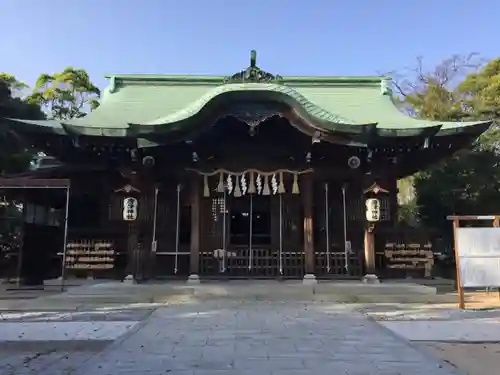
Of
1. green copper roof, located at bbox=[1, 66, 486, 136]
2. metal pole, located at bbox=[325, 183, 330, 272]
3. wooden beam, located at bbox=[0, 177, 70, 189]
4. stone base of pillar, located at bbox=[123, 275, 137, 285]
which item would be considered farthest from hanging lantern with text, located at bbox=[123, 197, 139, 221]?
metal pole, located at bbox=[325, 183, 330, 272]

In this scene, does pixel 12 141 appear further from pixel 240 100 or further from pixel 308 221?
pixel 308 221

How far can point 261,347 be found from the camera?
553cm

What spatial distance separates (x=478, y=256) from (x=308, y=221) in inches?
155

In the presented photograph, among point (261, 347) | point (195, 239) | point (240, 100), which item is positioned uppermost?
point (240, 100)

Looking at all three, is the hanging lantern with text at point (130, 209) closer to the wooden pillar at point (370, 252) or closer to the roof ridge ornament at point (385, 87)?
the wooden pillar at point (370, 252)

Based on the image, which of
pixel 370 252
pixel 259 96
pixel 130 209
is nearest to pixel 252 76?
pixel 259 96

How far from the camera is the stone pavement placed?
15.0ft

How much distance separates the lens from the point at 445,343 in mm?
5938

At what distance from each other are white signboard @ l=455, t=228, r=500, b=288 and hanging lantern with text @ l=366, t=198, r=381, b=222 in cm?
233

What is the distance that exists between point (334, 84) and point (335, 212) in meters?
6.24

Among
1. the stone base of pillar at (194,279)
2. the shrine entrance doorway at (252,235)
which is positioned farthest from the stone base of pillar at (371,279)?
the stone base of pillar at (194,279)

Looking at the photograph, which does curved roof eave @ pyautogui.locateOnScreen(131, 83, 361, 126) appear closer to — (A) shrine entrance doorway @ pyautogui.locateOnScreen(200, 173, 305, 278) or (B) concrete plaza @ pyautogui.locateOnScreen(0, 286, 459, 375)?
(A) shrine entrance doorway @ pyautogui.locateOnScreen(200, 173, 305, 278)

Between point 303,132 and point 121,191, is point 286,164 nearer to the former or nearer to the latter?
point 303,132

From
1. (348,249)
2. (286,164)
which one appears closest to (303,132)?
(286,164)
